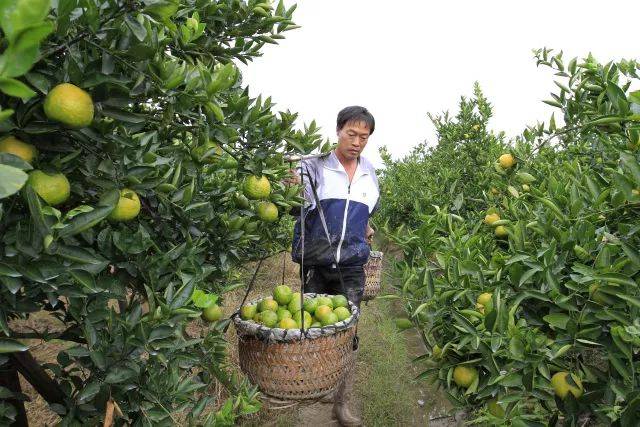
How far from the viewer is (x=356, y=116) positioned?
2.87 metres

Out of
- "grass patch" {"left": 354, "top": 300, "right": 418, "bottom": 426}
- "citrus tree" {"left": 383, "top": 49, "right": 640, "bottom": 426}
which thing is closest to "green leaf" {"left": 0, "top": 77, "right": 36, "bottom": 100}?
"citrus tree" {"left": 383, "top": 49, "right": 640, "bottom": 426}

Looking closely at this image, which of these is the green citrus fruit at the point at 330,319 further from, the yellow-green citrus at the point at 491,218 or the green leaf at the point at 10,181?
the green leaf at the point at 10,181

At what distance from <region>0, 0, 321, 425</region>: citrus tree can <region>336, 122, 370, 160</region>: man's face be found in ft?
4.02

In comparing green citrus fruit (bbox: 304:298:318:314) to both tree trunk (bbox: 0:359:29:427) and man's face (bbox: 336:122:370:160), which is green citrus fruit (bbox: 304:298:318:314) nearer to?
man's face (bbox: 336:122:370:160)

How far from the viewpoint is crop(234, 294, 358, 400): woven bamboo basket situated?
181cm

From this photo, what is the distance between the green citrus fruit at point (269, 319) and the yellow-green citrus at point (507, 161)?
147 cm

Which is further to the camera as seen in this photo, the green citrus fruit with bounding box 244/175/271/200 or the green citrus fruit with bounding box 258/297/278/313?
the green citrus fruit with bounding box 258/297/278/313

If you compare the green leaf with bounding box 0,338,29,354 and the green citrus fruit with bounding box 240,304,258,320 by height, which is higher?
the green leaf with bounding box 0,338,29,354

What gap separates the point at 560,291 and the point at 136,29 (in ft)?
4.11

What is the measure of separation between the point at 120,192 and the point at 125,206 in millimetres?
41

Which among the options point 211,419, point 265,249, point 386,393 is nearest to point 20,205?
point 211,419

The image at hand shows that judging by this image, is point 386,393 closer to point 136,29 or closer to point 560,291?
point 560,291

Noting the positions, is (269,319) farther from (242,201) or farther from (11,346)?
(11,346)

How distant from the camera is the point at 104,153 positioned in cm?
113
